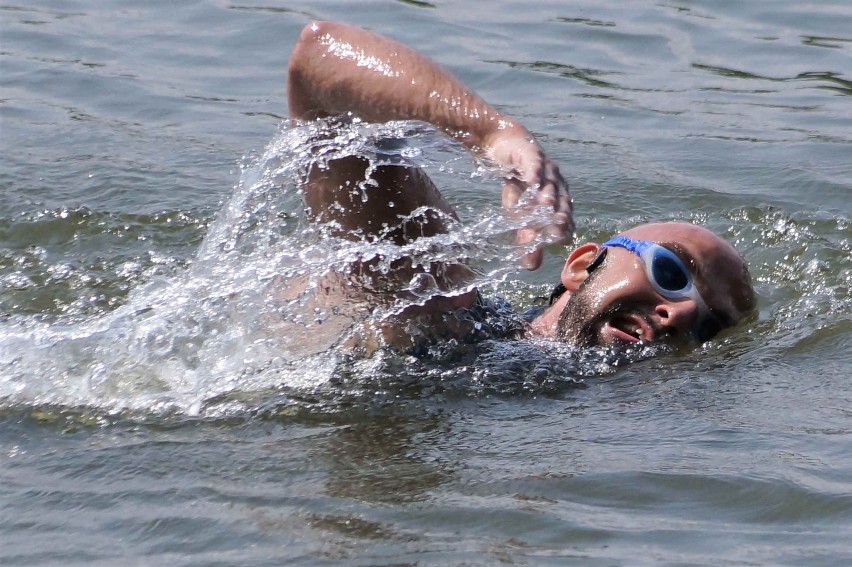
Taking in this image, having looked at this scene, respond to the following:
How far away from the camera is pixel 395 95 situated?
3.89m

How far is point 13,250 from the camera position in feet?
19.6

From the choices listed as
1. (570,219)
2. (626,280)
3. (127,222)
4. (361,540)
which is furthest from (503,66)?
(361,540)

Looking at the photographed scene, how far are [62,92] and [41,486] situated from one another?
16.5 feet

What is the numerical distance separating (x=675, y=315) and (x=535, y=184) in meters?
1.31

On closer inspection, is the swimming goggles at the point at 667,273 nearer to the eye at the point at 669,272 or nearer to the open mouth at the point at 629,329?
the eye at the point at 669,272

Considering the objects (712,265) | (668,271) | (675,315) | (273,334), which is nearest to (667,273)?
(668,271)

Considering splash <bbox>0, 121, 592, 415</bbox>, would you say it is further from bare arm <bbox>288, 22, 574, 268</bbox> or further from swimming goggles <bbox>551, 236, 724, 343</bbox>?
swimming goggles <bbox>551, 236, 724, 343</bbox>

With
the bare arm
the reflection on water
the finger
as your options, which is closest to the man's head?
the reflection on water

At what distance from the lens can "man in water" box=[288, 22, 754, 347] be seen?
149 inches

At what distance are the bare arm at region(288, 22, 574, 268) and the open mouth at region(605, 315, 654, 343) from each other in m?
0.87

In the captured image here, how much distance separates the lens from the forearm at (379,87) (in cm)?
374

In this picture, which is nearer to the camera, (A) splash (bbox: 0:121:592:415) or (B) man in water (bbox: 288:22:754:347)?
(B) man in water (bbox: 288:22:754:347)

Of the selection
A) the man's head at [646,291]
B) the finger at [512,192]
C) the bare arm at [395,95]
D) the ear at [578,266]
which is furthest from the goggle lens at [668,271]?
the finger at [512,192]

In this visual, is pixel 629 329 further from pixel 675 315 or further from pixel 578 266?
pixel 578 266
